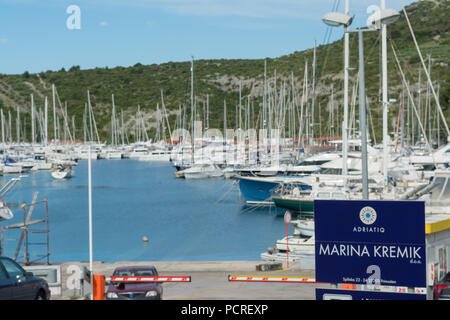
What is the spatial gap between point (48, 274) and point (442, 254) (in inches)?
393

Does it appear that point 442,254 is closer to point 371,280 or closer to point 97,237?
point 371,280

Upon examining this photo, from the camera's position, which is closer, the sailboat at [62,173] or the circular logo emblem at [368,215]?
the circular logo emblem at [368,215]

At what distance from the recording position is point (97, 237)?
47719 mm

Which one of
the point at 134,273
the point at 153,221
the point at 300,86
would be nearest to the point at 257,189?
the point at 153,221

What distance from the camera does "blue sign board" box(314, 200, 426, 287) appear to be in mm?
12500

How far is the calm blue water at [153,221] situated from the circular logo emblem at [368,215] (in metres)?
25.5

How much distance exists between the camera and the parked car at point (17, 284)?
13383 millimetres

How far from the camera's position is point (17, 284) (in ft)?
44.7

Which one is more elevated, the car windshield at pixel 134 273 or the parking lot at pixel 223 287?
the car windshield at pixel 134 273

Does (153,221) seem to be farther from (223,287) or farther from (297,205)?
(223,287)

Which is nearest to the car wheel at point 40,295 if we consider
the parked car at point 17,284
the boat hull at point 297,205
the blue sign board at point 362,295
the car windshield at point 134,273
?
the parked car at point 17,284

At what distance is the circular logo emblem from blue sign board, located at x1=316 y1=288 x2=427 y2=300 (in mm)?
1367

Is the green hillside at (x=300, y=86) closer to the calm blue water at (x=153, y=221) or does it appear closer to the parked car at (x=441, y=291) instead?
the calm blue water at (x=153, y=221)

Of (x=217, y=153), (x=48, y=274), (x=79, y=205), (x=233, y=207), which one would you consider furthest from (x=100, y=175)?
(x=48, y=274)
